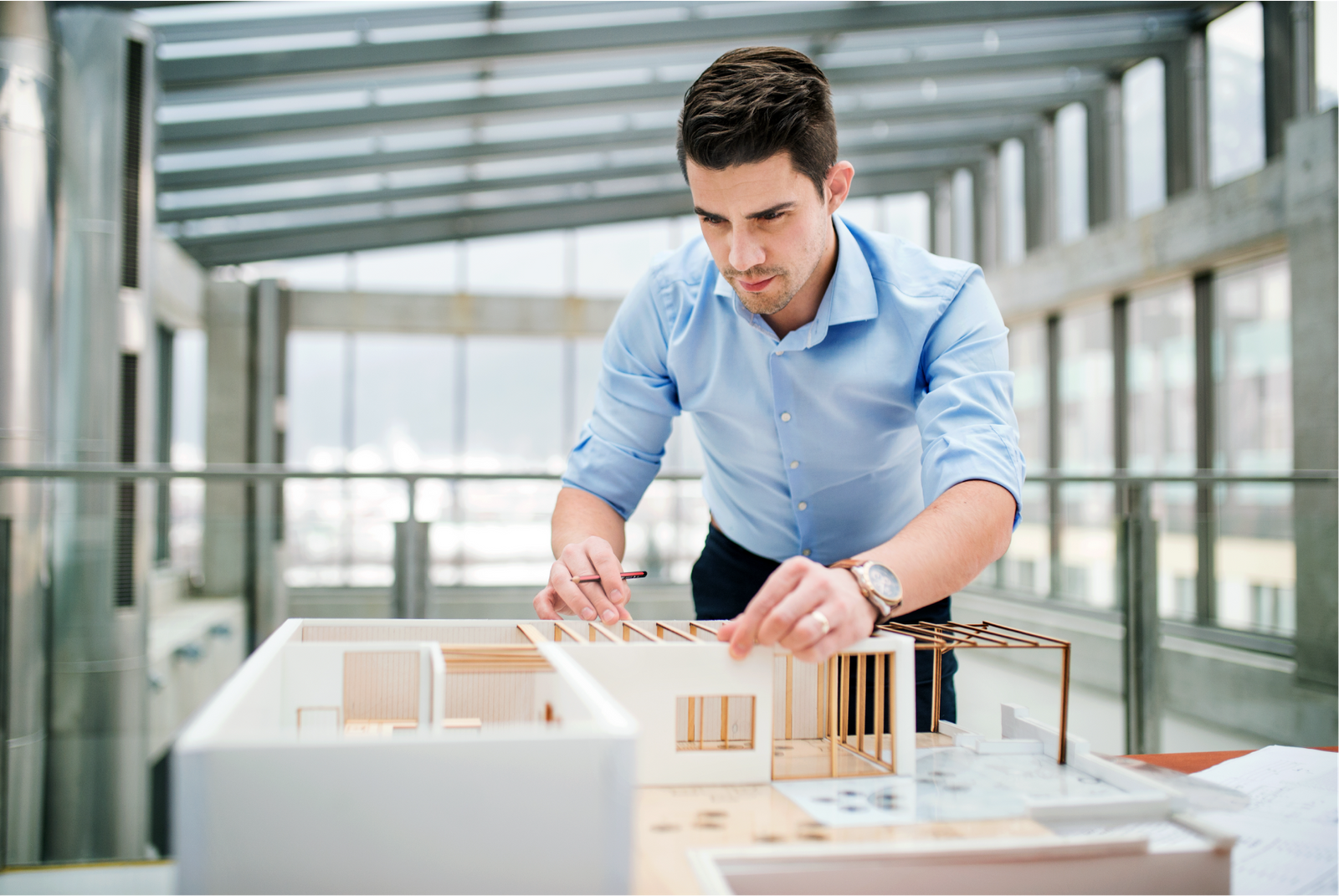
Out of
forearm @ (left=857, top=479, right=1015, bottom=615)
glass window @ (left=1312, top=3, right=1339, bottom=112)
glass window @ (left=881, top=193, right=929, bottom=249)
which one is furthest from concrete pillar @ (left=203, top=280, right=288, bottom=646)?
forearm @ (left=857, top=479, right=1015, bottom=615)

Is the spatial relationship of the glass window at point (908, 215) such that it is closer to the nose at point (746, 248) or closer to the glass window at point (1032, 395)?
the glass window at point (1032, 395)

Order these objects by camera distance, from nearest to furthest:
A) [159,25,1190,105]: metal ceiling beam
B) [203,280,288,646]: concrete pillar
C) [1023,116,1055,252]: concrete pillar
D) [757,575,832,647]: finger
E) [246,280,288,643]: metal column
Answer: [757,575,832,647]: finger
[159,25,1190,105]: metal ceiling beam
[1023,116,1055,252]: concrete pillar
[203,280,288,646]: concrete pillar
[246,280,288,643]: metal column

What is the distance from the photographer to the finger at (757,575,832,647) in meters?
0.82

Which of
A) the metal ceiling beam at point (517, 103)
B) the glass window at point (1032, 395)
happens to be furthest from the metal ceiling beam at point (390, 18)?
the glass window at point (1032, 395)

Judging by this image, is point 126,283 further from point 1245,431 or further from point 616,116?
point 1245,431

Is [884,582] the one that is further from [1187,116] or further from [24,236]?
[1187,116]

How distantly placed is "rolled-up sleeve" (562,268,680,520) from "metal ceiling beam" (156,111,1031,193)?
5742 mm

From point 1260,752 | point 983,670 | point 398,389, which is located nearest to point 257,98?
point 398,389

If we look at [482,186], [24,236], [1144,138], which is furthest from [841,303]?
[482,186]

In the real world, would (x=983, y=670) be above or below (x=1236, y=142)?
below

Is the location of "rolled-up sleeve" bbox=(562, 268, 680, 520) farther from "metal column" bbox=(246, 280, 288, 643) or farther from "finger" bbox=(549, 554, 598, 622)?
"metal column" bbox=(246, 280, 288, 643)

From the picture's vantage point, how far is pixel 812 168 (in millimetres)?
1225

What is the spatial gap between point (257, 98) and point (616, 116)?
8.35 feet

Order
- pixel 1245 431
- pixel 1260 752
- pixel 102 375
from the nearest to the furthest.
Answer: pixel 1260 752
pixel 102 375
pixel 1245 431
